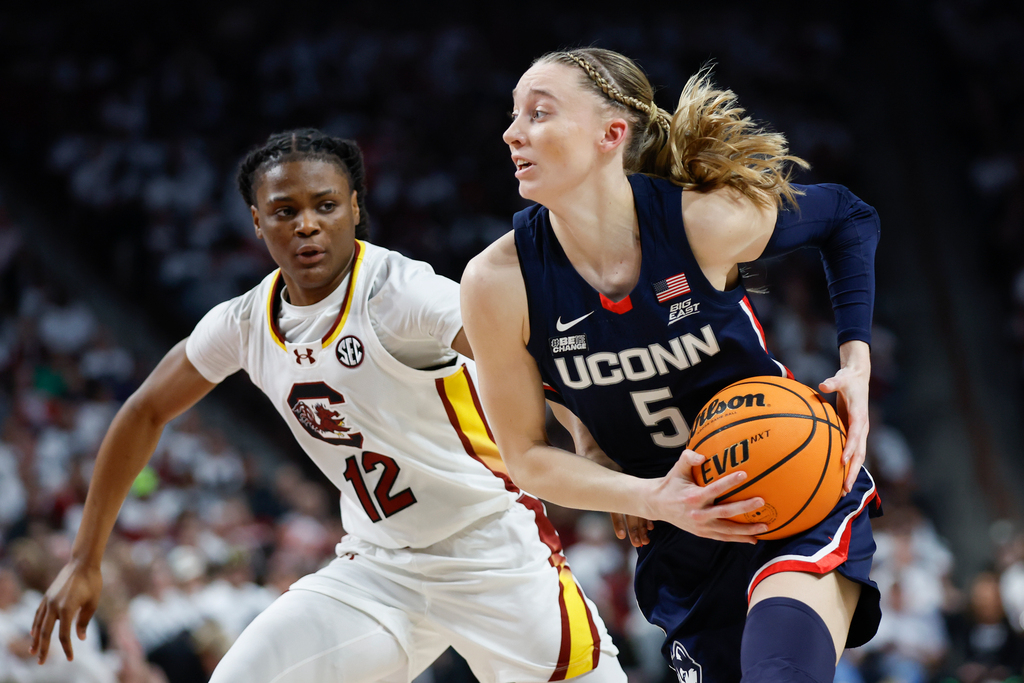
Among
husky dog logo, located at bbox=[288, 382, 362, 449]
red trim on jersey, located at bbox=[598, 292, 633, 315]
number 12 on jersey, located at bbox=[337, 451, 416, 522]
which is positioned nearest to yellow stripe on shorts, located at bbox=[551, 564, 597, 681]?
number 12 on jersey, located at bbox=[337, 451, 416, 522]

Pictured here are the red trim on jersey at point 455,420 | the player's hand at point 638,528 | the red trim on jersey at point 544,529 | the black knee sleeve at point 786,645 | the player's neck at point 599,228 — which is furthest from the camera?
the red trim on jersey at point 544,529

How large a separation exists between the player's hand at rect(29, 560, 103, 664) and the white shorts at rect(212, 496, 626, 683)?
29.3 inches

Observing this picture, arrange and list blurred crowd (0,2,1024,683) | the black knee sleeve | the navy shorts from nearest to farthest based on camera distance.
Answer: the black knee sleeve < the navy shorts < blurred crowd (0,2,1024,683)

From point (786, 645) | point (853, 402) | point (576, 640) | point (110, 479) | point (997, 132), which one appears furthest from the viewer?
point (997, 132)

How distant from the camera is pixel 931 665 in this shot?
23.1 ft

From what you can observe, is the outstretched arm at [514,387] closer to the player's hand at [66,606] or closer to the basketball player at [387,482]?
the basketball player at [387,482]

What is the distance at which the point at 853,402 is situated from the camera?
2547 mm

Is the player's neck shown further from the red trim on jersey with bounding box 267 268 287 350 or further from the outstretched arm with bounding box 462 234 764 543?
the red trim on jersey with bounding box 267 268 287 350

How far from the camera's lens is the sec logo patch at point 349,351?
3.18 metres

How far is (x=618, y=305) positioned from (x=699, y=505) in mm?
586

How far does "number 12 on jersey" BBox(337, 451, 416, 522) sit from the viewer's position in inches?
127

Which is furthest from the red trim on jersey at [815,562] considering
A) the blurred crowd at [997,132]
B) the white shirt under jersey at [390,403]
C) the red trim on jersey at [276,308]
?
the blurred crowd at [997,132]

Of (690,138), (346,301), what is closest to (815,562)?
(690,138)

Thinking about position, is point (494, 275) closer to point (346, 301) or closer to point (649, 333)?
point (649, 333)
